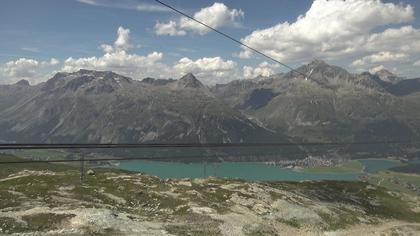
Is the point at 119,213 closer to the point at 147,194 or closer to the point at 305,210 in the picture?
the point at 147,194

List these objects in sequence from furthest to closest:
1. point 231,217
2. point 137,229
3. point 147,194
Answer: point 147,194, point 231,217, point 137,229

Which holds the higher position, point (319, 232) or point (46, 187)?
point (46, 187)

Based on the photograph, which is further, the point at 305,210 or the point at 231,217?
the point at 305,210

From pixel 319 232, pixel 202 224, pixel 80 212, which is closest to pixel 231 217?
pixel 202 224

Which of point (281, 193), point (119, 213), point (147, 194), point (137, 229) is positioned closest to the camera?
point (137, 229)

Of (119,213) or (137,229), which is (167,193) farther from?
(137,229)

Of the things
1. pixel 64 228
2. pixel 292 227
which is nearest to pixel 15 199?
pixel 64 228
